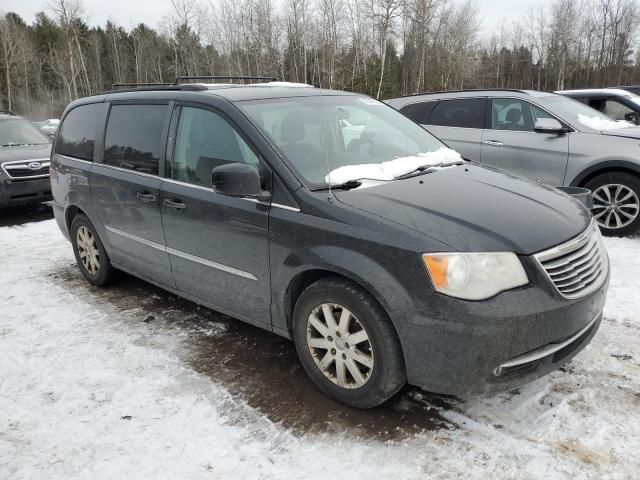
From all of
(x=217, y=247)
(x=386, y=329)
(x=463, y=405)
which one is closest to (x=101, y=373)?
(x=217, y=247)

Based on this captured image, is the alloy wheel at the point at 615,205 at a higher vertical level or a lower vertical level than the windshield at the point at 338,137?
lower

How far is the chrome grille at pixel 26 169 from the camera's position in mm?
8062

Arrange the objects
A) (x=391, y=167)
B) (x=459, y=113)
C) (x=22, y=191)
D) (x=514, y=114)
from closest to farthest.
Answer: (x=391, y=167) < (x=514, y=114) < (x=459, y=113) < (x=22, y=191)

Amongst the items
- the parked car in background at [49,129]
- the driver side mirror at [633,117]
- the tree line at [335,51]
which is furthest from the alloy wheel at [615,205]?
the tree line at [335,51]

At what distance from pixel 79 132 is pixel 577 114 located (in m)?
5.96

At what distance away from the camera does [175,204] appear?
3.49 m

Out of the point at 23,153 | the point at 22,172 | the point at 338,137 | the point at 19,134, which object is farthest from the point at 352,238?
the point at 19,134

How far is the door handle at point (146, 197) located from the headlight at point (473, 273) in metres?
2.28

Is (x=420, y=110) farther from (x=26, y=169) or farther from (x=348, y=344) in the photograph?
(x=26, y=169)

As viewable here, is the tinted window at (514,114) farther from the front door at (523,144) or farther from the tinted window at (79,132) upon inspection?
the tinted window at (79,132)

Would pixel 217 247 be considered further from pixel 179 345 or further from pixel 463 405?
pixel 463 405

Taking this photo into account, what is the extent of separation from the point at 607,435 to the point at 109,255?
4054 millimetres

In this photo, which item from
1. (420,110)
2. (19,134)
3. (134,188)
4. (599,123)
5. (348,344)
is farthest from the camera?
(19,134)

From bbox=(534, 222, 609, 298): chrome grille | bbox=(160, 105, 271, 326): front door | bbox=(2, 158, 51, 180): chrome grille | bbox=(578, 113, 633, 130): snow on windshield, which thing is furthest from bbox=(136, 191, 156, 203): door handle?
bbox=(2, 158, 51, 180): chrome grille
